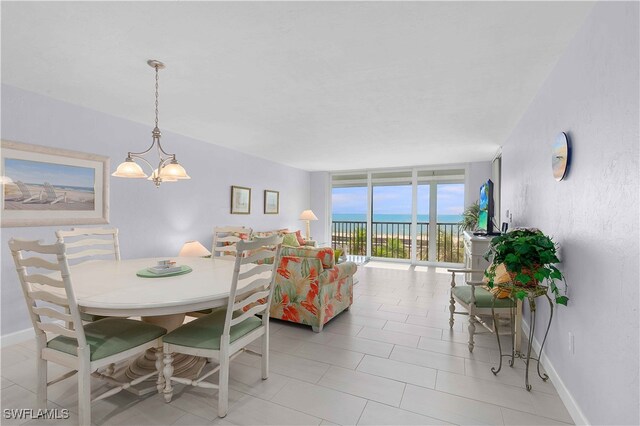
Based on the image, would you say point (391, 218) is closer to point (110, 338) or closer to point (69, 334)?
point (110, 338)

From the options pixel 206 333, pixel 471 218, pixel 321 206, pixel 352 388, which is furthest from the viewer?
pixel 321 206

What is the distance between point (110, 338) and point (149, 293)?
368 mm

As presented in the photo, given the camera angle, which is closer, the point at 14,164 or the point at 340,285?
the point at 14,164

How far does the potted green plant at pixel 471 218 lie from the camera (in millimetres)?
5852

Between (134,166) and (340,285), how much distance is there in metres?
2.36

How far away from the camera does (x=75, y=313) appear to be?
5.06 feet

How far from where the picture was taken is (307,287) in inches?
122

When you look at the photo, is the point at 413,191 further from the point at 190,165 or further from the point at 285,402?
the point at 285,402

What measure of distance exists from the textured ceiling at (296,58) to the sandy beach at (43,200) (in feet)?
3.05

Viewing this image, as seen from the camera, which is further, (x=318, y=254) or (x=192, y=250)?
(x=192, y=250)

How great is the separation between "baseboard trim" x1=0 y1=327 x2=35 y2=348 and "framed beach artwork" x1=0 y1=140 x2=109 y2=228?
102cm

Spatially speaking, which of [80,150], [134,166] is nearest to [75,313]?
[134,166]

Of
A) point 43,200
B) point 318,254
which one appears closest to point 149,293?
point 318,254

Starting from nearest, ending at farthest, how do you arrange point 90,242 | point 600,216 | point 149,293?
1. point 600,216
2. point 149,293
3. point 90,242
